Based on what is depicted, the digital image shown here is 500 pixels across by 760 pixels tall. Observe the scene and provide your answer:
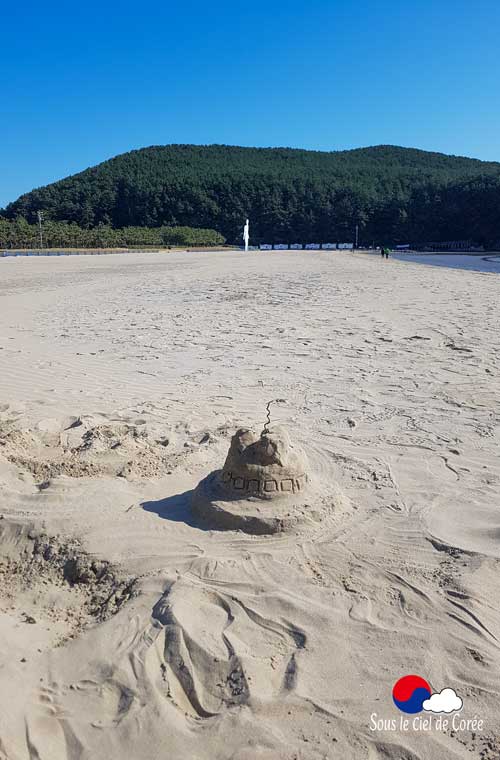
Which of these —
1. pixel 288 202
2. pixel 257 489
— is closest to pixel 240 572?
pixel 257 489

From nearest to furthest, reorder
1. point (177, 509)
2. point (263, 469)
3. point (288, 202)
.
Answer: point (263, 469) < point (177, 509) < point (288, 202)

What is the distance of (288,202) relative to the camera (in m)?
102

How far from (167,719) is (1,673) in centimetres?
84

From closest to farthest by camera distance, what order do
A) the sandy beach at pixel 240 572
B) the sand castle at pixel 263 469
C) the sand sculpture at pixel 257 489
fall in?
the sandy beach at pixel 240 572 < the sand sculpture at pixel 257 489 < the sand castle at pixel 263 469

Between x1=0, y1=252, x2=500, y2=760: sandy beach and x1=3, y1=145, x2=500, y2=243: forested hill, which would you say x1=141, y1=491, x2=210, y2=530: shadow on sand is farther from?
x1=3, y1=145, x2=500, y2=243: forested hill

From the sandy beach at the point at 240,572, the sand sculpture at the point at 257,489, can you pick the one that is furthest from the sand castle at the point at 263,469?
the sandy beach at the point at 240,572

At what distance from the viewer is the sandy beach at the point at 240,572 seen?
2.33 metres

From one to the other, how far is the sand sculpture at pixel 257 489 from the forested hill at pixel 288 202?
73059 mm

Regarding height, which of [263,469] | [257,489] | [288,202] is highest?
[288,202]

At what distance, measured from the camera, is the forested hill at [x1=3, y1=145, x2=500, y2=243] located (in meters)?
80.6

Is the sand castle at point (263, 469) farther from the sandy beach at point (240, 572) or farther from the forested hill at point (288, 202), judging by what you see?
the forested hill at point (288, 202)

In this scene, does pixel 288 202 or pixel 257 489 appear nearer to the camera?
pixel 257 489

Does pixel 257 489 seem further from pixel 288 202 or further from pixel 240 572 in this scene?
pixel 288 202

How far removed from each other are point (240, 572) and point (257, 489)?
2.07 ft
